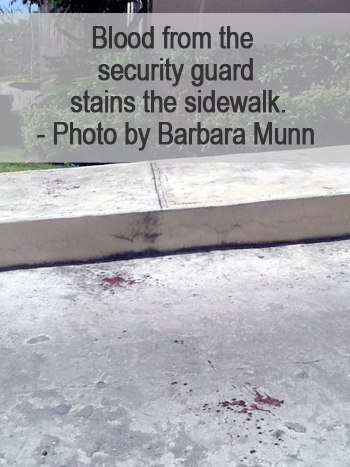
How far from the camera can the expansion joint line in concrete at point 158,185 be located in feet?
14.8

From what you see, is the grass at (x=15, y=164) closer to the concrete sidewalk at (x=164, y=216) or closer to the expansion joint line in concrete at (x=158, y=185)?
the expansion joint line in concrete at (x=158, y=185)

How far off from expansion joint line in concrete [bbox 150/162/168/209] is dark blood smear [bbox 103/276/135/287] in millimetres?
672

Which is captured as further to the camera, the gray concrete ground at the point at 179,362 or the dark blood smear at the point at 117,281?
the dark blood smear at the point at 117,281

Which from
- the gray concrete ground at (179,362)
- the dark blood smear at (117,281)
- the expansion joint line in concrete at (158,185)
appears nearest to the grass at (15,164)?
the expansion joint line in concrete at (158,185)

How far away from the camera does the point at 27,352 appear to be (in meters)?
3.09

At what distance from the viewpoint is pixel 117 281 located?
3.92 m

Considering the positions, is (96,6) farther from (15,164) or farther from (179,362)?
(179,362)

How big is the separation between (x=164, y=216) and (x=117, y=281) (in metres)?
0.62

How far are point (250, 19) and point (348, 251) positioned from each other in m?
6.33

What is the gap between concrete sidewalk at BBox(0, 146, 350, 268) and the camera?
420 centimetres

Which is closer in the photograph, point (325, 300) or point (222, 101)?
point (325, 300)

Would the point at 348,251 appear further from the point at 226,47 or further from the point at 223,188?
the point at 226,47

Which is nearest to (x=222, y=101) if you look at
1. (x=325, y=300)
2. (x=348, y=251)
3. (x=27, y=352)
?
(x=348, y=251)

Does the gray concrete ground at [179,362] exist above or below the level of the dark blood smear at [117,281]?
below
